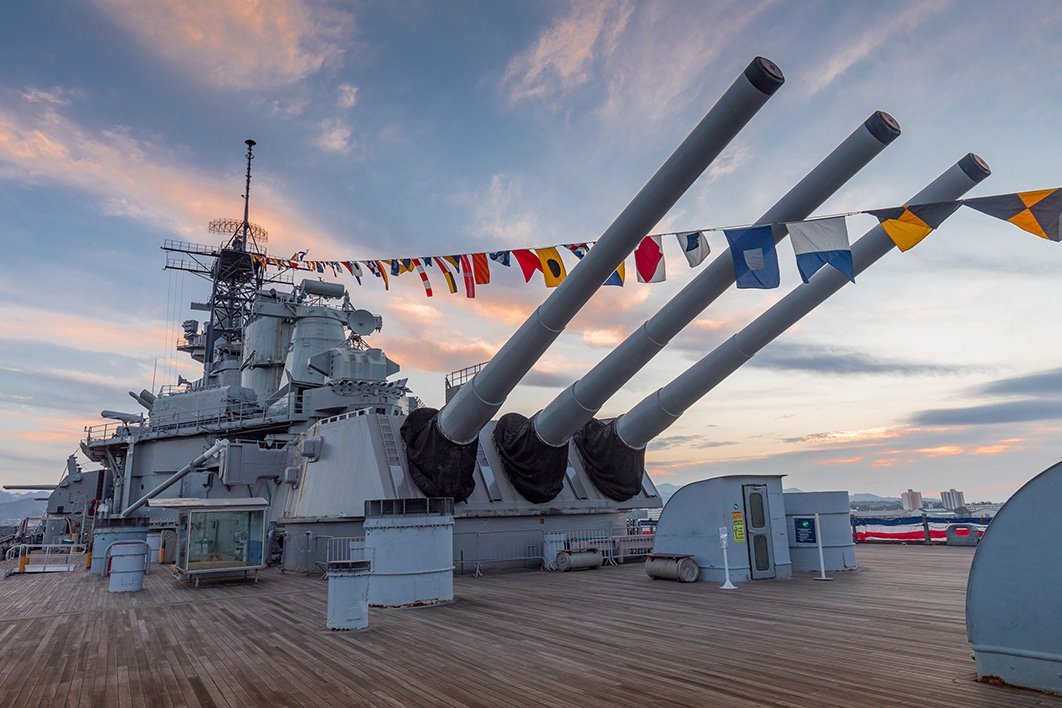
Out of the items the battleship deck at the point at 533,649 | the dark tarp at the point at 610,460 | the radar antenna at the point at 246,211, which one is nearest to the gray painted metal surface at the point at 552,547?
the dark tarp at the point at 610,460

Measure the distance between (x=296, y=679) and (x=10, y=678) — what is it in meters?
2.66

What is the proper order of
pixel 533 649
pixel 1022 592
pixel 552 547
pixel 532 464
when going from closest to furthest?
1. pixel 1022 592
2. pixel 533 649
3. pixel 552 547
4. pixel 532 464

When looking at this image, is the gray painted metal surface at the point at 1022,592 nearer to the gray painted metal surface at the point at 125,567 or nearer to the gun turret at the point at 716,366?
the gun turret at the point at 716,366

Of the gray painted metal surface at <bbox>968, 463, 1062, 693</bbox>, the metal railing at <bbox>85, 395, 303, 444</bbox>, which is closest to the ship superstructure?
the metal railing at <bbox>85, 395, 303, 444</bbox>

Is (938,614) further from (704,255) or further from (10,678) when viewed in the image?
(10,678)

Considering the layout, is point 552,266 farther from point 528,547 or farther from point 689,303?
point 528,547

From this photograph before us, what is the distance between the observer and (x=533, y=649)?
20.0 ft

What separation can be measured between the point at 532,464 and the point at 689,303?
590 cm

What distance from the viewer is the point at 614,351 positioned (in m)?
11.5

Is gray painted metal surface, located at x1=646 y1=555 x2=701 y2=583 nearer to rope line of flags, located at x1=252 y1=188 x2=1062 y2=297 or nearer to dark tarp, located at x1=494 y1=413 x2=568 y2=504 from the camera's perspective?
dark tarp, located at x1=494 y1=413 x2=568 y2=504

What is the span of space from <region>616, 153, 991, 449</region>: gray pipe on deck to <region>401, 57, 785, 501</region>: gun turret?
11.5ft

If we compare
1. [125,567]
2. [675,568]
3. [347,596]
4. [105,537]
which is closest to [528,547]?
[675,568]

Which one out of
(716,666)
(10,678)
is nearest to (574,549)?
(716,666)

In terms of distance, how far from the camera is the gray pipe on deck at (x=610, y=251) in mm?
6418
